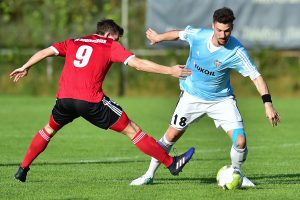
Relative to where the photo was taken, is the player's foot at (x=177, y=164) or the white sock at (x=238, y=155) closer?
the player's foot at (x=177, y=164)

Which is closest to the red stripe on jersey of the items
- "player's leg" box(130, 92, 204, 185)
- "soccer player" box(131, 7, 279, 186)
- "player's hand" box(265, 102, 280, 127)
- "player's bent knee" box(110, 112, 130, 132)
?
"player's bent knee" box(110, 112, 130, 132)

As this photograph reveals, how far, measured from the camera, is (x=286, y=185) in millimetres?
9656

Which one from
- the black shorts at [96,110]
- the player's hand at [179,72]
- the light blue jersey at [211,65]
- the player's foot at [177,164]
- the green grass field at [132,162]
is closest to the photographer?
the player's hand at [179,72]

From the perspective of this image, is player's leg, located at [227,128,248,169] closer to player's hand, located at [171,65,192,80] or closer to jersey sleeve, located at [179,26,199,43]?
jersey sleeve, located at [179,26,199,43]

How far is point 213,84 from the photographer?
975cm

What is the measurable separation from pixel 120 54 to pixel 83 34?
19514mm

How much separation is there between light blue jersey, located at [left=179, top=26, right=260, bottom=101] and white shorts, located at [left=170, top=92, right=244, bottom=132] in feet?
0.20

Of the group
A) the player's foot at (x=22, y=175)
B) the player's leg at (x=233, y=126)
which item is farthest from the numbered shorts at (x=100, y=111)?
the player's leg at (x=233, y=126)

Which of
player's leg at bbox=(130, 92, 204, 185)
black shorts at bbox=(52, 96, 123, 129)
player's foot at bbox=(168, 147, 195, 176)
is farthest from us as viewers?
player's leg at bbox=(130, 92, 204, 185)

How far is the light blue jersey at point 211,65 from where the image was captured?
951cm

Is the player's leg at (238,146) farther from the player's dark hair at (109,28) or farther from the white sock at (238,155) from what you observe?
the player's dark hair at (109,28)

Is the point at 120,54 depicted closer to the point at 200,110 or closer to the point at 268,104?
the point at 200,110

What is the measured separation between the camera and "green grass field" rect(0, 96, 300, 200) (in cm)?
905

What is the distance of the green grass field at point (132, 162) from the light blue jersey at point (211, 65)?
3.49 ft
